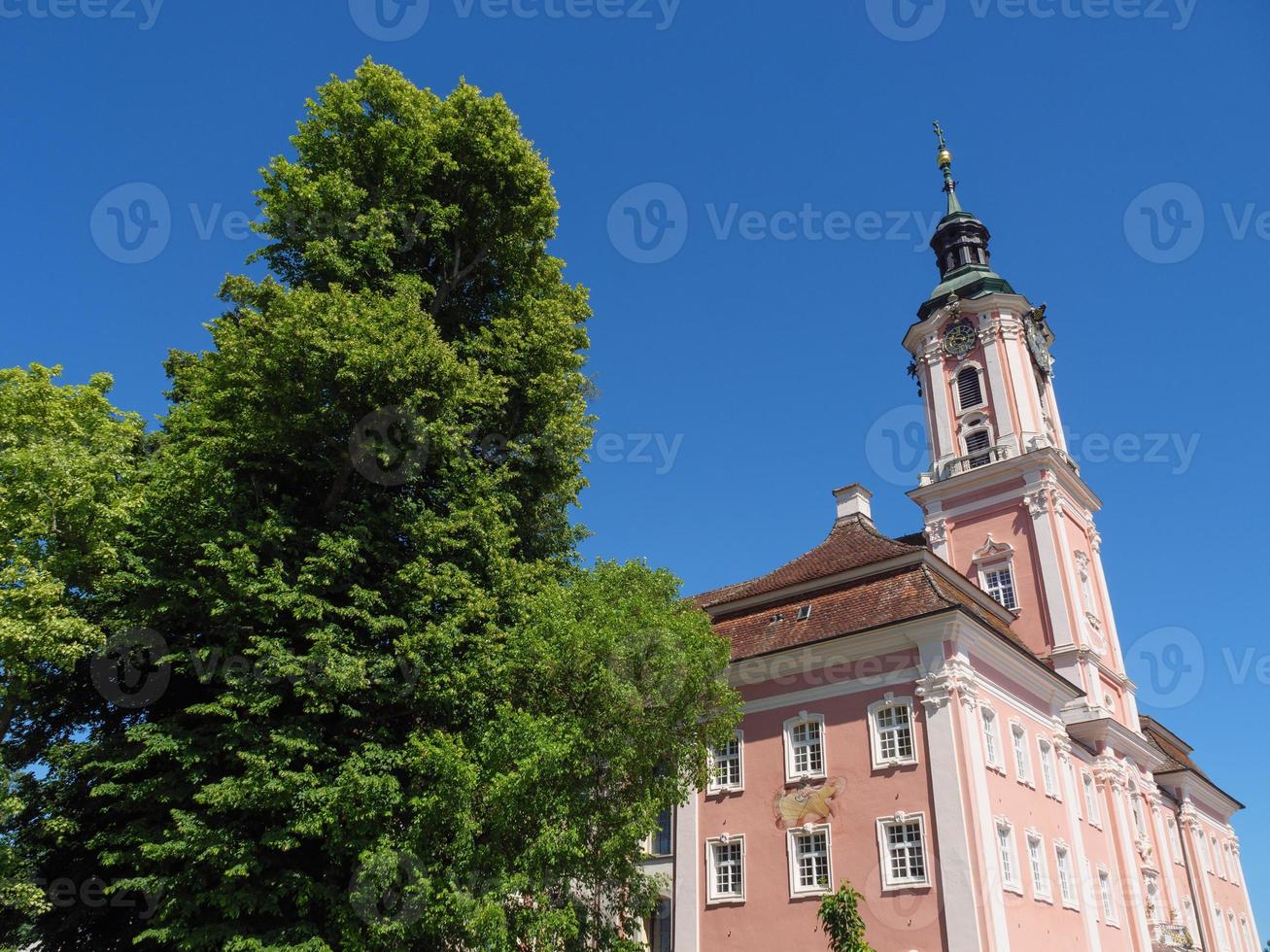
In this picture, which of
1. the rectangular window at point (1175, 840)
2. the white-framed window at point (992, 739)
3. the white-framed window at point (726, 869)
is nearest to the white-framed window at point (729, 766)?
the white-framed window at point (726, 869)

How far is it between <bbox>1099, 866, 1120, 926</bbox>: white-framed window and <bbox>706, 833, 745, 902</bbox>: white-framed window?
10834 millimetres

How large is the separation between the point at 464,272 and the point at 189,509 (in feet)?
29.1

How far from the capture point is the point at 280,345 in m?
17.9

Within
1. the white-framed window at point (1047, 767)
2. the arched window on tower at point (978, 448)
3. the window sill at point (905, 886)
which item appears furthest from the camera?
the arched window on tower at point (978, 448)

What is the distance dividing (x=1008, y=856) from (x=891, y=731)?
12.5 ft

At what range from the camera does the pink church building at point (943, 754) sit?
851 inches

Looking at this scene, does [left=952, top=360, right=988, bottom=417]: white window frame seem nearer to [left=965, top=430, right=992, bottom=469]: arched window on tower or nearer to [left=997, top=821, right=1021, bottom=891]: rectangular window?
[left=965, top=430, right=992, bottom=469]: arched window on tower

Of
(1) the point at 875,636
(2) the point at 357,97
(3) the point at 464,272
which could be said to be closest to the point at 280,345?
(3) the point at 464,272

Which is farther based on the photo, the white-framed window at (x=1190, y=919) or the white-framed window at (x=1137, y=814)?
the white-framed window at (x=1190, y=919)

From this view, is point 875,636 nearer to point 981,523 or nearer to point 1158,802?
point 981,523

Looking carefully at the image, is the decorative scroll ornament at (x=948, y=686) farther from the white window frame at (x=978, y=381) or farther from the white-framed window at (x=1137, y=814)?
the white window frame at (x=978, y=381)

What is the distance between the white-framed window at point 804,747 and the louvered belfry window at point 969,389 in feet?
62.7

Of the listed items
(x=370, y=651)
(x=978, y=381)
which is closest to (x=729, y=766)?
(x=370, y=651)

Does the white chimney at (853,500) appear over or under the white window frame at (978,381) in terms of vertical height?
under
